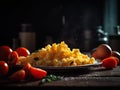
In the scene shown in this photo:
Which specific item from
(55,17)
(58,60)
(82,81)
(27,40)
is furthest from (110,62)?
(55,17)

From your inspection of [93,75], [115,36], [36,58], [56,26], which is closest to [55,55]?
[36,58]

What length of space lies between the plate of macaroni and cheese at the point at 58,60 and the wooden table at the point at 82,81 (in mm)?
38

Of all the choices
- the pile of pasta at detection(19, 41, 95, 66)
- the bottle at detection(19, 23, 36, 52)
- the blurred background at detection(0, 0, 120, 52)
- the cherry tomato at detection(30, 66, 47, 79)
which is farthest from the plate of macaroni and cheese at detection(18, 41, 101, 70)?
the blurred background at detection(0, 0, 120, 52)

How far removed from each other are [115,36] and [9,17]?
1773 mm

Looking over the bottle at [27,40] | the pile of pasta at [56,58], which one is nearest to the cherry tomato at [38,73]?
the pile of pasta at [56,58]

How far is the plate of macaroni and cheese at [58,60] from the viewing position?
1.94 m

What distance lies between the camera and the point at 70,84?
5.20 feet

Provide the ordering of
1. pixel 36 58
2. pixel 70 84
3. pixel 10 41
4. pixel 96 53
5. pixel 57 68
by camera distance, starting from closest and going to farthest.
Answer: pixel 70 84 → pixel 57 68 → pixel 36 58 → pixel 96 53 → pixel 10 41

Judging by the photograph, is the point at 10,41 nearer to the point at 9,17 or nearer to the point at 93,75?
the point at 9,17

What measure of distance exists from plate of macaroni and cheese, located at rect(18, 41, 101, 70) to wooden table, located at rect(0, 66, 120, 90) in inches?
1.5

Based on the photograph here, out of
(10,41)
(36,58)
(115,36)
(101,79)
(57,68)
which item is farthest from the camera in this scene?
(10,41)

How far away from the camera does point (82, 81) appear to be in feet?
5.49

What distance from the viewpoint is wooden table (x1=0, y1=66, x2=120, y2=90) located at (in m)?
1.56

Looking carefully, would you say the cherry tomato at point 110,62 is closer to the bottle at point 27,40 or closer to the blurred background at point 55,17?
the bottle at point 27,40
